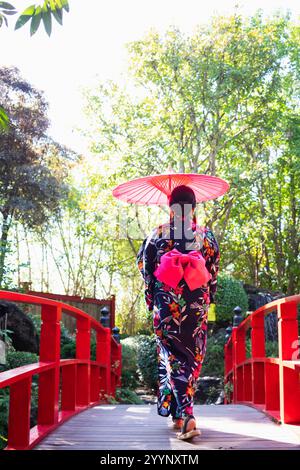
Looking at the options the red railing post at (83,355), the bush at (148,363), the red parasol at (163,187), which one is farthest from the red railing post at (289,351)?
the bush at (148,363)

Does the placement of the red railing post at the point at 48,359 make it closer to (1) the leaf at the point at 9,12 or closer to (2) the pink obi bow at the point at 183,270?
(2) the pink obi bow at the point at 183,270

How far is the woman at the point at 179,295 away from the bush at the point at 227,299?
26.5ft

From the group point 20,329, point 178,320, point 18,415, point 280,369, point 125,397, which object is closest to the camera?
point 18,415

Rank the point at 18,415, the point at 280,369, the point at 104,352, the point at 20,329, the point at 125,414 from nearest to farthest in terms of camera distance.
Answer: the point at 18,415 → the point at 280,369 → the point at 125,414 → the point at 104,352 → the point at 20,329

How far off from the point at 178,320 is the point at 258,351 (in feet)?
4.28

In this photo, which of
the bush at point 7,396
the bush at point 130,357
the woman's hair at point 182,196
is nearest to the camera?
the woman's hair at point 182,196

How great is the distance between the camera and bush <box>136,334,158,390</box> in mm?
8914

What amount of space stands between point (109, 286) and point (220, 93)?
6.97 meters

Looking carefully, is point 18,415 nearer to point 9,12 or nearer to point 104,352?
point 9,12

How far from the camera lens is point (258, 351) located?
14.5ft

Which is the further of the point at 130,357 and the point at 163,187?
the point at 130,357

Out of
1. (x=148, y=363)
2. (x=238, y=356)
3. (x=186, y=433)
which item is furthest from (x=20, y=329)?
(x=186, y=433)

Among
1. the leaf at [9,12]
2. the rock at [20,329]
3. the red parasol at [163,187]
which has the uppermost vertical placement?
the leaf at [9,12]

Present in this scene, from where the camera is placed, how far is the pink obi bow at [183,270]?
327cm
